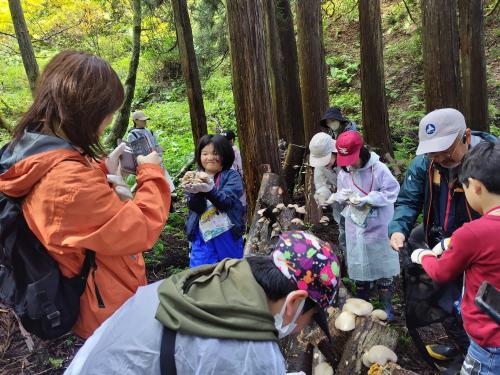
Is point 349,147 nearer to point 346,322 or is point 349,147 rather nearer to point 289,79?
point 346,322

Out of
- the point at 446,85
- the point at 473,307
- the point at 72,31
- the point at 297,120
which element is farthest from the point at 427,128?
the point at 72,31

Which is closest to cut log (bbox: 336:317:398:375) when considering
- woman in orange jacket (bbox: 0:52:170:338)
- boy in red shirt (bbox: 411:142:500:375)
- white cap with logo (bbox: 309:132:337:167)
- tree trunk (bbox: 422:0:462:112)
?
boy in red shirt (bbox: 411:142:500:375)

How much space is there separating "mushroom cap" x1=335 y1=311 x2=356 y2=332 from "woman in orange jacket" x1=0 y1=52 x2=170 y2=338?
153cm

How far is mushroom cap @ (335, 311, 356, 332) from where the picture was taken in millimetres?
2713

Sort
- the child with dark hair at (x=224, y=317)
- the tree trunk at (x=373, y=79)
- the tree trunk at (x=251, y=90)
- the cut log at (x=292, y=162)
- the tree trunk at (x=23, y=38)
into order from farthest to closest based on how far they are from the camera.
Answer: the cut log at (x=292, y=162) < the tree trunk at (x=373, y=79) < the tree trunk at (x=23, y=38) < the tree trunk at (x=251, y=90) < the child with dark hair at (x=224, y=317)

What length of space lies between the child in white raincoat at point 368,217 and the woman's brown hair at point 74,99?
2.45m

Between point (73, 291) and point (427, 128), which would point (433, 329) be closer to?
point (427, 128)

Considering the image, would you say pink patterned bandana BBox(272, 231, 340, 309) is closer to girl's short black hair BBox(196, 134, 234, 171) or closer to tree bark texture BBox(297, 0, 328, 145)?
girl's short black hair BBox(196, 134, 234, 171)

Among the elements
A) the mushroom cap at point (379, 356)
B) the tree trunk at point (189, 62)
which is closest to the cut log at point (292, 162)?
the tree trunk at point (189, 62)

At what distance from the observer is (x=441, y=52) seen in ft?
17.5

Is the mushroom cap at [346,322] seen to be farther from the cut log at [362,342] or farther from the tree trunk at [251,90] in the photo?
the tree trunk at [251,90]

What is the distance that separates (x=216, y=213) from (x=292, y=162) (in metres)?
4.16

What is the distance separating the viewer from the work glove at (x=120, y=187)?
200cm

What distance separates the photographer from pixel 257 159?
15.5ft
